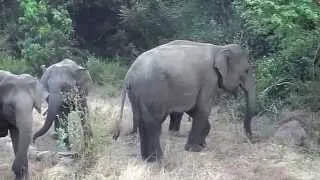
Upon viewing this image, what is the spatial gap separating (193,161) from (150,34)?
372 inches

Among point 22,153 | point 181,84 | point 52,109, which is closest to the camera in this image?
point 22,153

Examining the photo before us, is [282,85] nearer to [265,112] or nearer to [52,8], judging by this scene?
[265,112]

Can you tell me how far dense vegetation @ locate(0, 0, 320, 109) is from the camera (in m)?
12.8

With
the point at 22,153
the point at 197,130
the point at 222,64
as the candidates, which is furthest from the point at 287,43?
the point at 22,153

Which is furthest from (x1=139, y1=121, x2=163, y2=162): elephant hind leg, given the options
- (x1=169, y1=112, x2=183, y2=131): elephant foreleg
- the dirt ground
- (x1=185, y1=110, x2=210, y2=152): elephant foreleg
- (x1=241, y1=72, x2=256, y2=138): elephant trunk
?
(x1=169, y1=112, x2=183, y2=131): elephant foreleg

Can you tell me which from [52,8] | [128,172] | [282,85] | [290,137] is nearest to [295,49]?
[282,85]

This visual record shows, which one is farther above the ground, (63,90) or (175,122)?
→ (63,90)

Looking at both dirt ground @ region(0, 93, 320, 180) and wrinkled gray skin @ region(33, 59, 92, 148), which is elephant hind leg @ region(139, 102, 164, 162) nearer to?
dirt ground @ region(0, 93, 320, 180)

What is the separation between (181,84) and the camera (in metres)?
10.6

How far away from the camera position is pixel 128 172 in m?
8.93

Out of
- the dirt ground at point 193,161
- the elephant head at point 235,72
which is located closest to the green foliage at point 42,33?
the dirt ground at point 193,161

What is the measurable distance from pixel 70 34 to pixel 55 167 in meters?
10.8

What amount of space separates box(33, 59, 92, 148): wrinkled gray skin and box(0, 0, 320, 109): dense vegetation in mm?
3396

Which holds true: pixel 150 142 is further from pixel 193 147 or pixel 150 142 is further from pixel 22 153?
pixel 22 153
